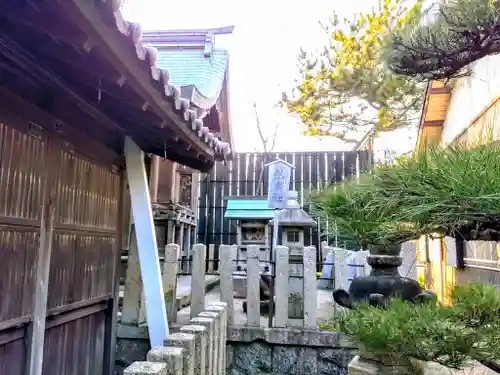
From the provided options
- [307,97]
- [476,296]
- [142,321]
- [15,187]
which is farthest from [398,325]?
[307,97]

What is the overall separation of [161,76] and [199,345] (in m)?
1.60

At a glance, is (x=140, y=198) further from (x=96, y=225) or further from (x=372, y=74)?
(x=372, y=74)

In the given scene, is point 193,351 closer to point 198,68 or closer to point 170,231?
point 170,231

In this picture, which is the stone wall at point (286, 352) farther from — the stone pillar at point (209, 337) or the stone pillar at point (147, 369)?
the stone pillar at point (147, 369)

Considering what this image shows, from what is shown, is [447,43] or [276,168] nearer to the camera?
[447,43]

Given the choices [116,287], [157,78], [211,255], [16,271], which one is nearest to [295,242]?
[116,287]

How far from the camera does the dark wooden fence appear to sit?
41.6 ft

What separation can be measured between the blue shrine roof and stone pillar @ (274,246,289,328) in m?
4.73

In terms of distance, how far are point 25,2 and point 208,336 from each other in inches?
87.1

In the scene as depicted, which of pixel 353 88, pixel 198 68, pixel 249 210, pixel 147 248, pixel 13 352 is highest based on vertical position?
pixel 353 88

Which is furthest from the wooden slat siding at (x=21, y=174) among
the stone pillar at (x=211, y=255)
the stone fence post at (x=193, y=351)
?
the stone pillar at (x=211, y=255)

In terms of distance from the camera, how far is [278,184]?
8.16 metres

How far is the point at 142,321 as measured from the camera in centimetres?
416

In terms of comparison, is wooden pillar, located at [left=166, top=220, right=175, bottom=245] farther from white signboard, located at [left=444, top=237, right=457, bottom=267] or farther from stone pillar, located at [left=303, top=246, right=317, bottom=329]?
white signboard, located at [left=444, top=237, right=457, bottom=267]
